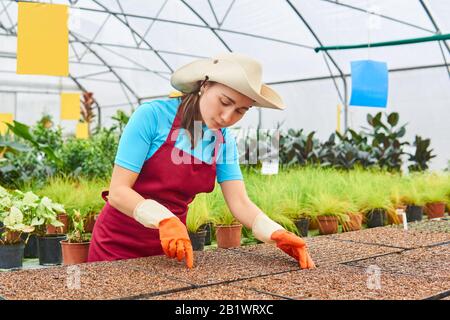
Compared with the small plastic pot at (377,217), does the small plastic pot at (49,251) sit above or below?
below

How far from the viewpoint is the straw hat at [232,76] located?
1398 mm

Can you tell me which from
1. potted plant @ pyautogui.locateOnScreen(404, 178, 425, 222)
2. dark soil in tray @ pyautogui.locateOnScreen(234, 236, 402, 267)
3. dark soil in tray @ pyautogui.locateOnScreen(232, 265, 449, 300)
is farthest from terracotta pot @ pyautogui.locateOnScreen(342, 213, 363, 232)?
dark soil in tray @ pyautogui.locateOnScreen(232, 265, 449, 300)

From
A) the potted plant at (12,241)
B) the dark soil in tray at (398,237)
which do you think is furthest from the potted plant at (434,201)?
the potted plant at (12,241)

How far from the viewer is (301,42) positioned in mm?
8836

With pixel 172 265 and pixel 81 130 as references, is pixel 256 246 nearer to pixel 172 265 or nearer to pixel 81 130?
pixel 172 265

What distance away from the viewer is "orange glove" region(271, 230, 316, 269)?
141 centimetres

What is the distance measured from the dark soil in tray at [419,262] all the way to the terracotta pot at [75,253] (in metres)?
1.38

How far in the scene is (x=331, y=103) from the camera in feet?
30.4

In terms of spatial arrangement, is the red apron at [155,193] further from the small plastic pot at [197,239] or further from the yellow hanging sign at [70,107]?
the yellow hanging sign at [70,107]

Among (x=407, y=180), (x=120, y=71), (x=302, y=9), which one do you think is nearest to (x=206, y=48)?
(x=302, y=9)

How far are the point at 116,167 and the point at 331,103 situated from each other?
815cm

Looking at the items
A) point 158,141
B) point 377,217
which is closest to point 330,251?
point 158,141

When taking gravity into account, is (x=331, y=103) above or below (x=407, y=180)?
above
